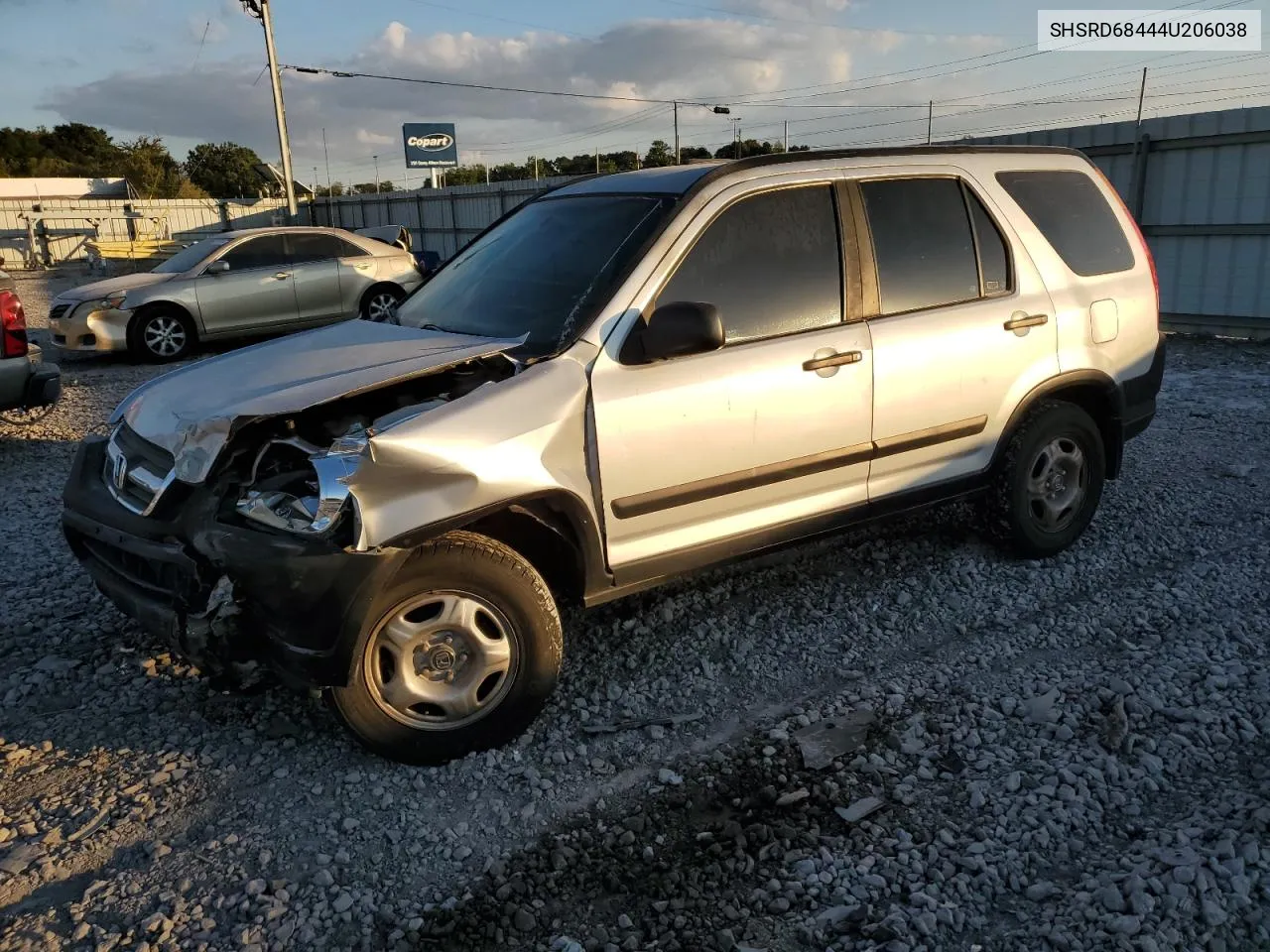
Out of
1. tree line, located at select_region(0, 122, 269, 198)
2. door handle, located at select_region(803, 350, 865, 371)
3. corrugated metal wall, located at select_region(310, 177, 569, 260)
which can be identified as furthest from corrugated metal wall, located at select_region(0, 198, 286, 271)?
door handle, located at select_region(803, 350, 865, 371)

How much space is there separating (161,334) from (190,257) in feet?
3.73

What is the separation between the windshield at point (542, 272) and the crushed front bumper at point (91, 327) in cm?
859

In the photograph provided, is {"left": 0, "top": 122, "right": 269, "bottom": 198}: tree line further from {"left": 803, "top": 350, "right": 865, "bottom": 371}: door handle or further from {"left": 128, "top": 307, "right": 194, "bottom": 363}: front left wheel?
{"left": 803, "top": 350, "right": 865, "bottom": 371}: door handle

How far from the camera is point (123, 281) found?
38.4 feet

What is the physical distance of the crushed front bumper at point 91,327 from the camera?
11234 millimetres

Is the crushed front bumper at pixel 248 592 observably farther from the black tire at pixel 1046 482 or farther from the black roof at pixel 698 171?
the black tire at pixel 1046 482

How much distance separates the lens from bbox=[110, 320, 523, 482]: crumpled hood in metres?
3.12

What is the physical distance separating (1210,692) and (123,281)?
483 inches

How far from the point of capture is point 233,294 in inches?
471

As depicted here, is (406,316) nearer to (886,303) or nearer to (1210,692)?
(886,303)

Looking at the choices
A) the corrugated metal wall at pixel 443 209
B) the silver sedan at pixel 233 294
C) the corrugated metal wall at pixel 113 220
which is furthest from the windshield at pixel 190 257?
the corrugated metal wall at pixel 113 220

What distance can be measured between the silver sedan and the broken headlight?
8393 mm

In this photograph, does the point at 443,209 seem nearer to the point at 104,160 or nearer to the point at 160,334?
the point at 160,334

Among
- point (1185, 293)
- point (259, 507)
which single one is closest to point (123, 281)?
point (259, 507)
